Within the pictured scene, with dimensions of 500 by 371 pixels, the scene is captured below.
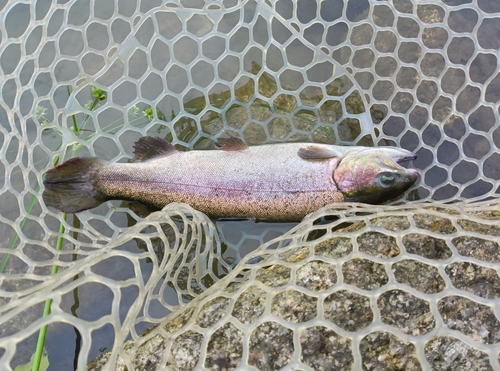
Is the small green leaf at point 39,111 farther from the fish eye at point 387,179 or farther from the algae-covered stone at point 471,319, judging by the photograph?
the algae-covered stone at point 471,319

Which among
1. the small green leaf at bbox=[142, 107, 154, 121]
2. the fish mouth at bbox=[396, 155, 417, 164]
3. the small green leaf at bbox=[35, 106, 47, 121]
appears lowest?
the fish mouth at bbox=[396, 155, 417, 164]

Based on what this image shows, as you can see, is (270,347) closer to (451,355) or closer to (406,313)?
(406,313)

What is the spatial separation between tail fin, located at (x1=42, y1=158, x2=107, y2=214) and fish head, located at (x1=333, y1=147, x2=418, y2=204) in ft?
5.77

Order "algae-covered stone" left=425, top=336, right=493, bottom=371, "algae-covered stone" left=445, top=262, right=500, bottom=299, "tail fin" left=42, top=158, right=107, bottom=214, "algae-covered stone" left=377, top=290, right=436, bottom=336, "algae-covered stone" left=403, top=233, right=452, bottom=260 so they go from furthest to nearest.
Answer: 1. "tail fin" left=42, top=158, right=107, bottom=214
2. "algae-covered stone" left=403, top=233, right=452, bottom=260
3. "algae-covered stone" left=445, top=262, right=500, bottom=299
4. "algae-covered stone" left=377, top=290, right=436, bottom=336
5. "algae-covered stone" left=425, top=336, right=493, bottom=371

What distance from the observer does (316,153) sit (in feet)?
10.6

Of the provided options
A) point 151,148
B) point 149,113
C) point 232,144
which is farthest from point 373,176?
point 149,113

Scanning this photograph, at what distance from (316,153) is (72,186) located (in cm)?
177

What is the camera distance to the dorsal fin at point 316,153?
3229 mm

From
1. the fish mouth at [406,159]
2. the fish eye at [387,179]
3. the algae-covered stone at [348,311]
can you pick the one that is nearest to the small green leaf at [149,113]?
the fish eye at [387,179]

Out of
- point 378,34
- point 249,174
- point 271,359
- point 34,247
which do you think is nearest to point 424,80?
point 378,34

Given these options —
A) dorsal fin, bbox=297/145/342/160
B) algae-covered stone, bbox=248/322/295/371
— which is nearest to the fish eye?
dorsal fin, bbox=297/145/342/160

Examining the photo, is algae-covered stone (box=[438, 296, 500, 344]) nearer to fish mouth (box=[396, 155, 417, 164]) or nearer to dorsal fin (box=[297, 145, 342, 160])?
fish mouth (box=[396, 155, 417, 164])

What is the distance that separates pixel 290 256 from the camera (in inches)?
117

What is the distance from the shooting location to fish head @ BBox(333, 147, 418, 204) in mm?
3119
